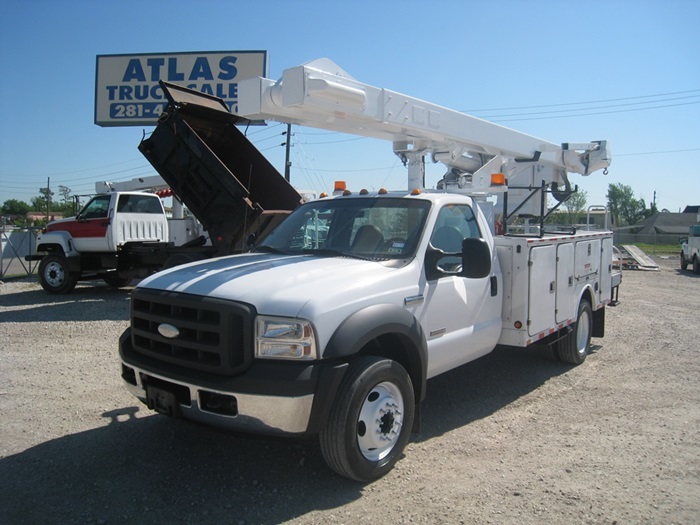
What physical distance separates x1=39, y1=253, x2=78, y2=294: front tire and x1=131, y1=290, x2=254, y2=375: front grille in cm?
1052

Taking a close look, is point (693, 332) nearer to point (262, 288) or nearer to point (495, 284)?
point (495, 284)

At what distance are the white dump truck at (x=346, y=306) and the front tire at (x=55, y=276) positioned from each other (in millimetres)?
9459

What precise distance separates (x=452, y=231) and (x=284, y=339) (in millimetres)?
2157

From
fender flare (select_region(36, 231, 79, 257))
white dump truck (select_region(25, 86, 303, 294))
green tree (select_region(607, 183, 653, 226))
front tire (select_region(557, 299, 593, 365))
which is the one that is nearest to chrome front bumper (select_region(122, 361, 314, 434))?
front tire (select_region(557, 299, 593, 365))

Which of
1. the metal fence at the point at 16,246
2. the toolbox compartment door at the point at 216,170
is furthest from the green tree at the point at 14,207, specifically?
the toolbox compartment door at the point at 216,170

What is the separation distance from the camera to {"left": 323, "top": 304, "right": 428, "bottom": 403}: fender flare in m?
3.45

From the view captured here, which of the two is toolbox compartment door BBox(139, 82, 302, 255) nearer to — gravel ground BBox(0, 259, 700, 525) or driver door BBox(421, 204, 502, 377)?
gravel ground BBox(0, 259, 700, 525)

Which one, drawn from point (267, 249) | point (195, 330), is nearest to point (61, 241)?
point (267, 249)

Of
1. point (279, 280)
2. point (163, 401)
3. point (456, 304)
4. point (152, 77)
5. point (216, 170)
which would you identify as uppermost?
point (152, 77)

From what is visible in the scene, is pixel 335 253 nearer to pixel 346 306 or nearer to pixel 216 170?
pixel 346 306

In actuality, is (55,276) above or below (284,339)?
below

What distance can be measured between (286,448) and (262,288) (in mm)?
1512

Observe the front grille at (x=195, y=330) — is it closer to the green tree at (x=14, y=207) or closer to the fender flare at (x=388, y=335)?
the fender flare at (x=388, y=335)

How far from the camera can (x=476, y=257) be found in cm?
418
